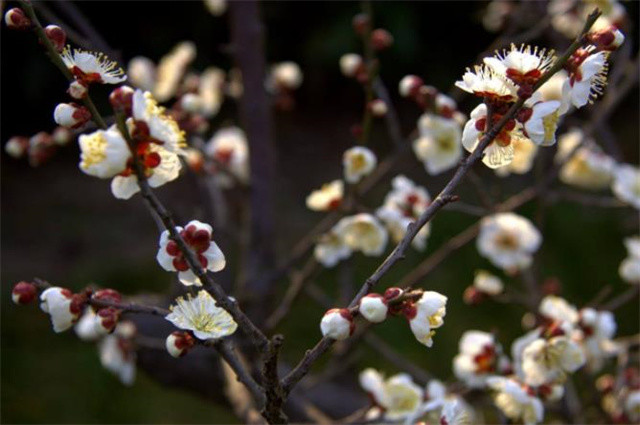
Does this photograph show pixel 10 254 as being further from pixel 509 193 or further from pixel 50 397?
pixel 509 193

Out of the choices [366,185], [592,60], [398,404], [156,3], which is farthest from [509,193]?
[592,60]

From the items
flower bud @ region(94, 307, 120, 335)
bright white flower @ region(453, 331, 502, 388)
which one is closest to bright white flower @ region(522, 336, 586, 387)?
bright white flower @ region(453, 331, 502, 388)

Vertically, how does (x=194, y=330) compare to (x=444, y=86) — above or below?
below

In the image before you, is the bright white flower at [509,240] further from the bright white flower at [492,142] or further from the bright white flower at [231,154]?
the bright white flower at [492,142]

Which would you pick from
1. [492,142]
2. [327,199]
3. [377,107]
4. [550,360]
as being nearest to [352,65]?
[377,107]

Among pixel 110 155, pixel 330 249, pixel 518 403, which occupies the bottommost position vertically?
pixel 518 403

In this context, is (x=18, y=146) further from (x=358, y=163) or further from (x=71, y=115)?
(x=71, y=115)
